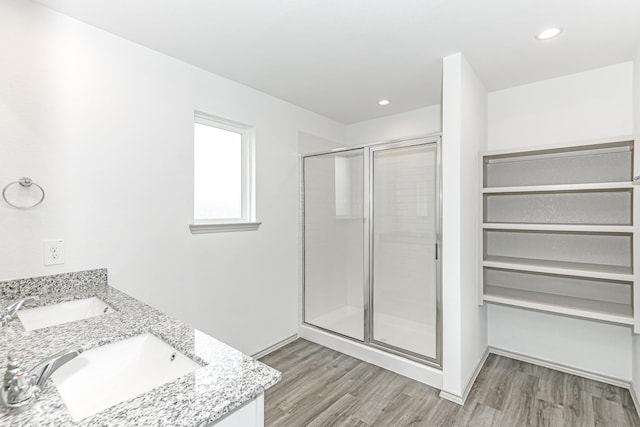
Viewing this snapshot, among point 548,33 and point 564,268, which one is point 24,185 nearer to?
point 548,33

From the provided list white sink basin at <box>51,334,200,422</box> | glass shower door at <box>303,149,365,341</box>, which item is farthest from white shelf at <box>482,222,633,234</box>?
white sink basin at <box>51,334,200,422</box>

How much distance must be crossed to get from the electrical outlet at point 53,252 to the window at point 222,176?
0.78m

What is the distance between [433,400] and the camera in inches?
87.0

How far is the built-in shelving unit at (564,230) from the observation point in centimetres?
226

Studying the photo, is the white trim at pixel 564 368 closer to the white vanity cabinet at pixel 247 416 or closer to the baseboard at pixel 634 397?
the baseboard at pixel 634 397

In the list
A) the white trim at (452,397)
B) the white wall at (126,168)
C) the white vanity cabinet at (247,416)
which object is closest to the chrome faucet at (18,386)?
the white vanity cabinet at (247,416)

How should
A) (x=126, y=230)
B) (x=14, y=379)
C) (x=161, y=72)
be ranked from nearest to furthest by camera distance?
A: (x=14, y=379)
(x=126, y=230)
(x=161, y=72)

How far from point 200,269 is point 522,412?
2.44 meters

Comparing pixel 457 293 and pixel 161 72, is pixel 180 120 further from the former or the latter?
pixel 457 293

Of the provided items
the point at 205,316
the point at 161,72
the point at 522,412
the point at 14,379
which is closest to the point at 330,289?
the point at 205,316

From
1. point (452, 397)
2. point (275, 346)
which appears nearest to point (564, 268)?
point (452, 397)

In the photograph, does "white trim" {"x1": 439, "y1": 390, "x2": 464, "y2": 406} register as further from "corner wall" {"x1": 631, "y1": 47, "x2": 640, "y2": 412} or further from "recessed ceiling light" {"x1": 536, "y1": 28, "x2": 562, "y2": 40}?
"recessed ceiling light" {"x1": 536, "y1": 28, "x2": 562, "y2": 40}

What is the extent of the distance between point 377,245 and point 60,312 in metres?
2.25

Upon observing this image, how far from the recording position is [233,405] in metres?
0.78
